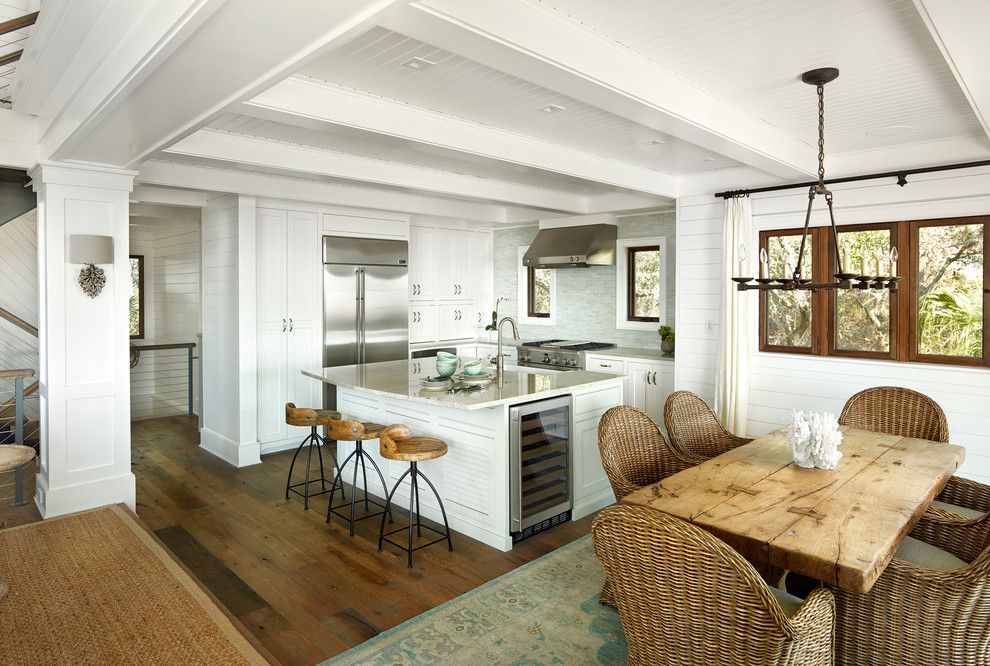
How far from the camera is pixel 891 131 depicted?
13.4ft

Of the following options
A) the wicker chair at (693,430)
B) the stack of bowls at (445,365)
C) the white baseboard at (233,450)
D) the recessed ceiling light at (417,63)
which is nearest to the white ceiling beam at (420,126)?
the recessed ceiling light at (417,63)

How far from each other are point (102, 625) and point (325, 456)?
3.02 m

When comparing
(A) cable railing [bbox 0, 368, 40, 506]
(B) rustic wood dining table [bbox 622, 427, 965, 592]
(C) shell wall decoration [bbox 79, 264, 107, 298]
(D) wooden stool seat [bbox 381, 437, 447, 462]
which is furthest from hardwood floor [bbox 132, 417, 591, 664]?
(C) shell wall decoration [bbox 79, 264, 107, 298]

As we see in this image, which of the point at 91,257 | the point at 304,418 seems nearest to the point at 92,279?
the point at 91,257

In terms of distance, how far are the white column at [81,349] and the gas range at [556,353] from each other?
3909mm

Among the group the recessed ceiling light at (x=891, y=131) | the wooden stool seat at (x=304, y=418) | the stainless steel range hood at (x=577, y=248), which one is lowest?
the wooden stool seat at (x=304, y=418)

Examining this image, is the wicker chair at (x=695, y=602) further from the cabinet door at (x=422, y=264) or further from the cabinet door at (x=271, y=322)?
the cabinet door at (x=422, y=264)

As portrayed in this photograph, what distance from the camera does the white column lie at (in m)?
3.95

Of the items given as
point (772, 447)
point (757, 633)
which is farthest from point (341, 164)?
point (757, 633)

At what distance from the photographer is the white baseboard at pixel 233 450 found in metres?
5.50

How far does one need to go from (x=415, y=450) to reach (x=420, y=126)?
6.18 ft

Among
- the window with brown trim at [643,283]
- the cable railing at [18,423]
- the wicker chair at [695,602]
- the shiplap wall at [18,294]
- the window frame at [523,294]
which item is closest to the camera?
the wicker chair at [695,602]

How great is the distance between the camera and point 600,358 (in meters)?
6.27

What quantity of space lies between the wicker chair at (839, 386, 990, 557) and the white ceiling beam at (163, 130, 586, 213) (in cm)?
339
